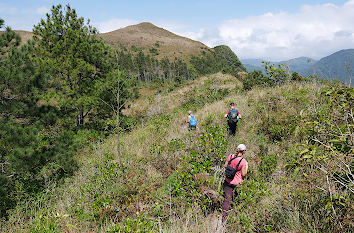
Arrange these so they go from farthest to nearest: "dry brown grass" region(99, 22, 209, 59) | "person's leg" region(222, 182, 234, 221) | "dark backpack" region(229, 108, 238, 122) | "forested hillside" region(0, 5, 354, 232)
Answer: "dry brown grass" region(99, 22, 209, 59) → "dark backpack" region(229, 108, 238, 122) → "person's leg" region(222, 182, 234, 221) → "forested hillside" region(0, 5, 354, 232)

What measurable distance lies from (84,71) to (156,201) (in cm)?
914

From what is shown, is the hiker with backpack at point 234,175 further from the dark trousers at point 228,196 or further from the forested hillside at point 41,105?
the forested hillside at point 41,105

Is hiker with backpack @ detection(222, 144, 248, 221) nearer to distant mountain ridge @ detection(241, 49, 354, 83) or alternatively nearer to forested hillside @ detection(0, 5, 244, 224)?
distant mountain ridge @ detection(241, 49, 354, 83)

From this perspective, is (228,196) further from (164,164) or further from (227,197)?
(164,164)

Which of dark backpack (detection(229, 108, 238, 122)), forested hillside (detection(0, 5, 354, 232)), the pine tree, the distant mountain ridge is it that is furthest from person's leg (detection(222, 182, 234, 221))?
the pine tree

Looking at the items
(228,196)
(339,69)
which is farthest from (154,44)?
(228,196)

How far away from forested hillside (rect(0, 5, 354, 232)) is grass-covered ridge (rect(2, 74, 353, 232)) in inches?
1.1

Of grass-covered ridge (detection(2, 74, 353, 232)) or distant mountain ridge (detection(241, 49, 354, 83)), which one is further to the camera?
distant mountain ridge (detection(241, 49, 354, 83))

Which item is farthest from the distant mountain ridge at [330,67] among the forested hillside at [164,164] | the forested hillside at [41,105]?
the forested hillside at [41,105]

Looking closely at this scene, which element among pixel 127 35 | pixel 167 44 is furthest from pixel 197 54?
pixel 127 35

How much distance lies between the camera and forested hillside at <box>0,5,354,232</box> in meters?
2.42

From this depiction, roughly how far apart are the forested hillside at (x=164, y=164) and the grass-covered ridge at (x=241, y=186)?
29 millimetres

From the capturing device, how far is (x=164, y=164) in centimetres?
537

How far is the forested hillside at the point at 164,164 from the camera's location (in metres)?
2.42
